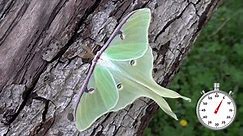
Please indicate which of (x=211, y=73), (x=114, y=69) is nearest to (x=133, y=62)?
(x=114, y=69)

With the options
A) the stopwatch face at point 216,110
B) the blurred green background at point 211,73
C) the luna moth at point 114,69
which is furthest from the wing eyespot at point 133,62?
the blurred green background at point 211,73

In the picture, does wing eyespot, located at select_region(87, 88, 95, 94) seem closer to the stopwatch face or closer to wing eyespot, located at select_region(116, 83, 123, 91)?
wing eyespot, located at select_region(116, 83, 123, 91)

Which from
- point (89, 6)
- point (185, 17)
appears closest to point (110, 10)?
point (89, 6)

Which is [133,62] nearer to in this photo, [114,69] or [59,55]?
[114,69]

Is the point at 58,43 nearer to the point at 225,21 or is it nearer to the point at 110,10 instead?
the point at 110,10

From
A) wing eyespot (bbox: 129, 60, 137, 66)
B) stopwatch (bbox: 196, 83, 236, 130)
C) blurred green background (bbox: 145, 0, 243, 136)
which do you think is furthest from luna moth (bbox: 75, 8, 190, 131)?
blurred green background (bbox: 145, 0, 243, 136)

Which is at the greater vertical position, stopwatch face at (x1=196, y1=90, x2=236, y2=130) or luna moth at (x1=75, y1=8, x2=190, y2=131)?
luna moth at (x1=75, y1=8, x2=190, y2=131)
